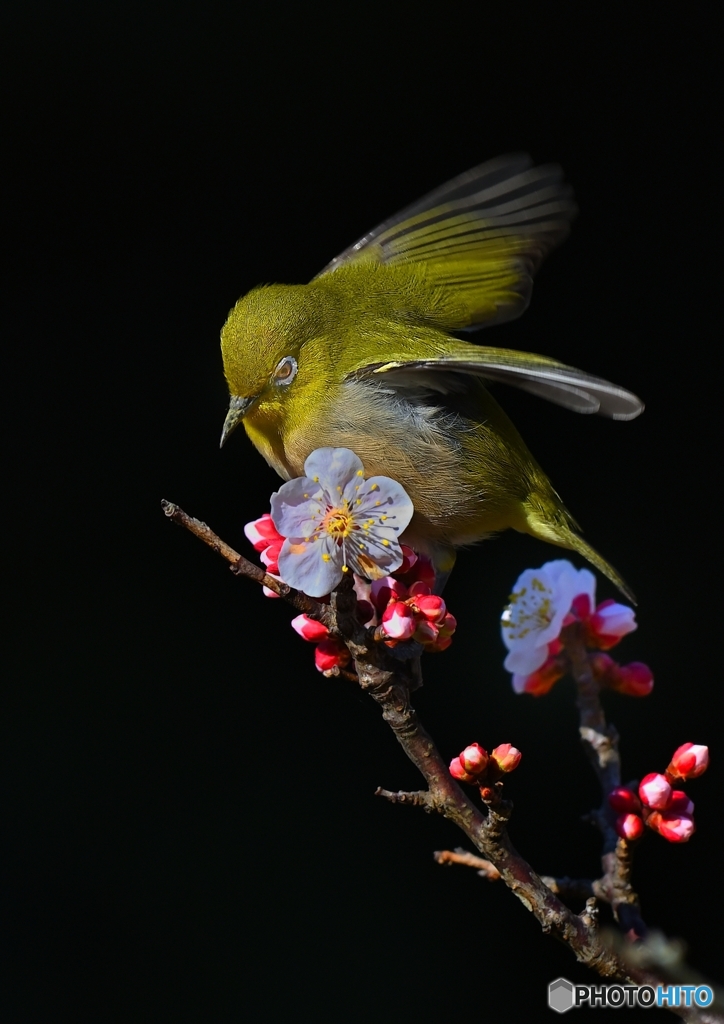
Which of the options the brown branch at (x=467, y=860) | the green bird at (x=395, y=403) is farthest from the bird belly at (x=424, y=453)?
the brown branch at (x=467, y=860)

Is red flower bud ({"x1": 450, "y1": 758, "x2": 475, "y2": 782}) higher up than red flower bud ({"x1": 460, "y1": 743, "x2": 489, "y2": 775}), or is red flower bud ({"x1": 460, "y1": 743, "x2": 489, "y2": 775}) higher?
red flower bud ({"x1": 460, "y1": 743, "x2": 489, "y2": 775})

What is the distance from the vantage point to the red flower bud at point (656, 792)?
110 centimetres

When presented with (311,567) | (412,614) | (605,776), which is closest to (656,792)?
(605,776)

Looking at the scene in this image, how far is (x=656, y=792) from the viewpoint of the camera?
110cm

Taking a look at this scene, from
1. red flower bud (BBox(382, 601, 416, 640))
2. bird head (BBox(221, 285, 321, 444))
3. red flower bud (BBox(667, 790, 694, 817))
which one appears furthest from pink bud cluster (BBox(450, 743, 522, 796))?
bird head (BBox(221, 285, 321, 444))

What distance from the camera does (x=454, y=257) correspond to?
1882 millimetres

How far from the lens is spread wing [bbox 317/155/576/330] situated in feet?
6.05

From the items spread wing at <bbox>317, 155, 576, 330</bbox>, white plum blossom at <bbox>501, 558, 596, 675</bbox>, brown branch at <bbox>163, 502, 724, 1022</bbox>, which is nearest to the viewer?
brown branch at <bbox>163, 502, 724, 1022</bbox>

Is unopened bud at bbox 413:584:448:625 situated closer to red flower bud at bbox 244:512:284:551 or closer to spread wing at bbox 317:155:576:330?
red flower bud at bbox 244:512:284:551

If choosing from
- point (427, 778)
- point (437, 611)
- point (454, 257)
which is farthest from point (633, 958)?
point (454, 257)

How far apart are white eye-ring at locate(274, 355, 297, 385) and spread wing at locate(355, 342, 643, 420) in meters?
0.17

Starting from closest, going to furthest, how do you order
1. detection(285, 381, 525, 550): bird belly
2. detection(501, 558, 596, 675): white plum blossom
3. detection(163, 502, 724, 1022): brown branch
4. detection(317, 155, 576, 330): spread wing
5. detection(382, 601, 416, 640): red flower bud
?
1. detection(163, 502, 724, 1022): brown branch
2. detection(382, 601, 416, 640): red flower bud
3. detection(501, 558, 596, 675): white plum blossom
4. detection(285, 381, 525, 550): bird belly
5. detection(317, 155, 576, 330): spread wing

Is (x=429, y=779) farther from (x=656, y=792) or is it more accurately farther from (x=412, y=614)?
(x=656, y=792)

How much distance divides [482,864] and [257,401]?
2.44ft
